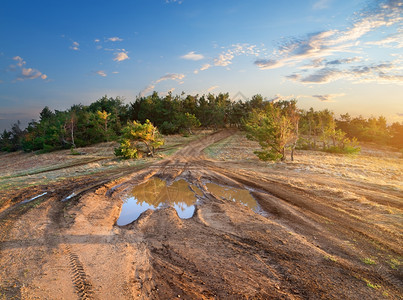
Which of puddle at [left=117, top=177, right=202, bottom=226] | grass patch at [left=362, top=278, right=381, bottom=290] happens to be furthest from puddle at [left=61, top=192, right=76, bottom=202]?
grass patch at [left=362, top=278, right=381, bottom=290]

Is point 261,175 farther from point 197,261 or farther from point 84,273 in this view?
point 84,273

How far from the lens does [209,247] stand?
22.8 ft

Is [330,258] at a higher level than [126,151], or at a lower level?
lower

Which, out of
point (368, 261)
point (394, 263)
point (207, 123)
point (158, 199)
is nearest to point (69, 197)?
point (158, 199)

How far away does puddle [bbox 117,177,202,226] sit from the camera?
995 centimetres

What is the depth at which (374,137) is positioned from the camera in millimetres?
42781

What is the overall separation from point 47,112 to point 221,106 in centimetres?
4859

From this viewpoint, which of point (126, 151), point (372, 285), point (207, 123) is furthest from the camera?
point (207, 123)

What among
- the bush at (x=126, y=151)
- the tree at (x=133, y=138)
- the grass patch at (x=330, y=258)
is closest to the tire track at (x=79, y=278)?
the grass patch at (x=330, y=258)

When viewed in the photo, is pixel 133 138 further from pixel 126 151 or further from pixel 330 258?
pixel 330 258

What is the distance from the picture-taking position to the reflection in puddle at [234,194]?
11.0m

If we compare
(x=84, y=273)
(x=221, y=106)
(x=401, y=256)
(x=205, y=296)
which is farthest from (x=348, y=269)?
(x=221, y=106)

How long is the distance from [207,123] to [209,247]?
53.2 metres

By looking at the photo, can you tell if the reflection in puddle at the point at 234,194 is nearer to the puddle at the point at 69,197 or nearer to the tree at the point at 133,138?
the puddle at the point at 69,197
